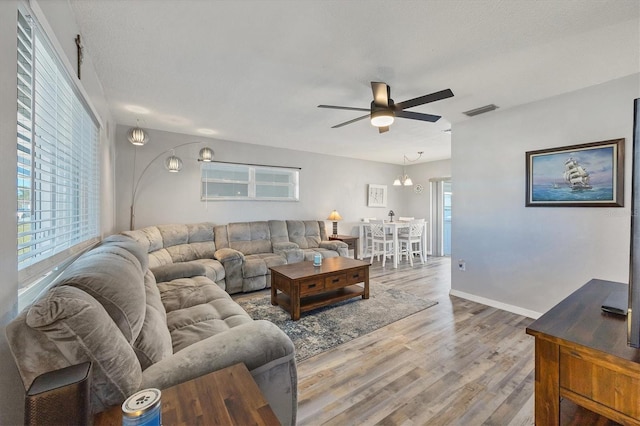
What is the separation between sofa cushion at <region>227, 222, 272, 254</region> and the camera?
451cm

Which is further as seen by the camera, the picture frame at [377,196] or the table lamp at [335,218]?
the picture frame at [377,196]

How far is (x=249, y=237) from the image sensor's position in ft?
15.4

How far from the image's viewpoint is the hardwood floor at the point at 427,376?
1.65m

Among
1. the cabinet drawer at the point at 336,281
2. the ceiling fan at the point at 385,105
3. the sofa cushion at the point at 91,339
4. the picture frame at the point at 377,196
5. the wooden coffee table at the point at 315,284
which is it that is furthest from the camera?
the picture frame at the point at 377,196

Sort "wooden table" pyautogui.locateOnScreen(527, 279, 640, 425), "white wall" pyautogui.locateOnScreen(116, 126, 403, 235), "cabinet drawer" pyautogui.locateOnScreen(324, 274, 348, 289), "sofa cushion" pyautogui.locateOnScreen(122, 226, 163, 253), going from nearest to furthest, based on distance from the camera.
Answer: "wooden table" pyautogui.locateOnScreen(527, 279, 640, 425) < "cabinet drawer" pyautogui.locateOnScreen(324, 274, 348, 289) < "sofa cushion" pyautogui.locateOnScreen(122, 226, 163, 253) < "white wall" pyautogui.locateOnScreen(116, 126, 403, 235)

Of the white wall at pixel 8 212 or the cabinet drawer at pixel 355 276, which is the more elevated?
the white wall at pixel 8 212

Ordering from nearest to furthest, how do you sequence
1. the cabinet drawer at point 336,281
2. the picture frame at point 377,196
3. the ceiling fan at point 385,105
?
1. the ceiling fan at point 385,105
2. the cabinet drawer at point 336,281
3. the picture frame at point 377,196

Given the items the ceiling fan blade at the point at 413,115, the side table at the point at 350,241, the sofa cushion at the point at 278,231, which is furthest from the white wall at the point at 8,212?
the side table at the point at 350,241

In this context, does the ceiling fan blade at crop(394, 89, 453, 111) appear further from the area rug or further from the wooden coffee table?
the area rug

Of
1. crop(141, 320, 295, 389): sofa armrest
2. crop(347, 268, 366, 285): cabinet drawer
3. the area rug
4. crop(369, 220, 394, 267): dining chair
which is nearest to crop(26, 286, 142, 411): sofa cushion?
crop(141, 320, 295, 389): sofa armrest

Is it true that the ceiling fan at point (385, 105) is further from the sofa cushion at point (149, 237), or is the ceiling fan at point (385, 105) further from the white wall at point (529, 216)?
the sofa cushion at point (149, 237)

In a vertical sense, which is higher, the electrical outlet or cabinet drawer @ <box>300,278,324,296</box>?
the electrical outlet

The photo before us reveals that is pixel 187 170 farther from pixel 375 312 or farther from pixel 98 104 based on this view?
pixel 375 312

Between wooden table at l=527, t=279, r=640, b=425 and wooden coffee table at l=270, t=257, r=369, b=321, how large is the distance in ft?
7.27
